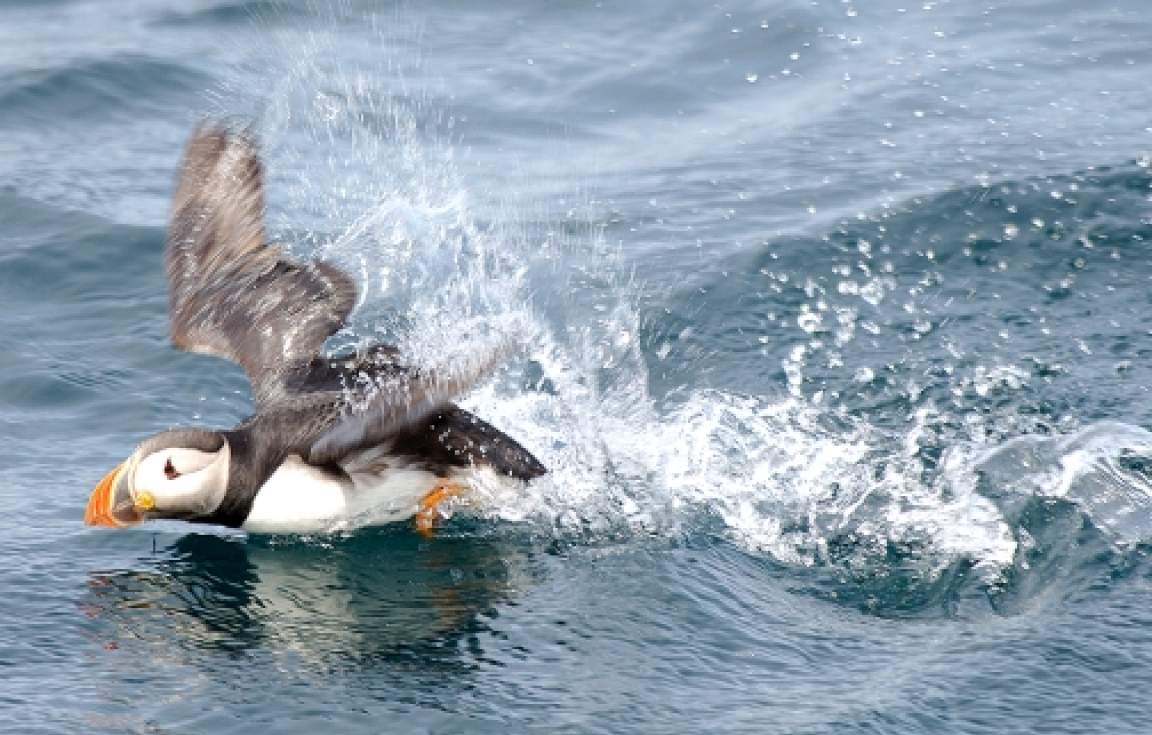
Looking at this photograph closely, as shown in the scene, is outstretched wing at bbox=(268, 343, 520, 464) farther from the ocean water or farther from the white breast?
the ocean water

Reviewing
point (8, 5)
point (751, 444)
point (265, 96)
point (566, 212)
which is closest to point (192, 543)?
point (751, 444)

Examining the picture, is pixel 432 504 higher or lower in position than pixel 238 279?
lower

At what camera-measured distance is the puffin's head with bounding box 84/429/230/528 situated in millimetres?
6340

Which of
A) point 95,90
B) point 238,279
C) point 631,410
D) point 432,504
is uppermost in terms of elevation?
point 95,90

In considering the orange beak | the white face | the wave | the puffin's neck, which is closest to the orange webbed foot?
the puffin's neck

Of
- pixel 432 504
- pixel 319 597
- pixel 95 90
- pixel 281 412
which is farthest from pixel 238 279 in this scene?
pixel 95 90

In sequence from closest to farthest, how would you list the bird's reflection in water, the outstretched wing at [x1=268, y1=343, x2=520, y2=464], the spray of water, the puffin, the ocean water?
the ocean water < the outstretched wing at [x1=268, y1=343, x2=520, y2=464] < the bird's reflection in water < the puffin < the spray of water

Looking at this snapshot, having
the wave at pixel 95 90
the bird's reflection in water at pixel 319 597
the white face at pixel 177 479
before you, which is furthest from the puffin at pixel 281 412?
the wave at pixel 95 90

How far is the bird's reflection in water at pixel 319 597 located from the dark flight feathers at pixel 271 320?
0.44m

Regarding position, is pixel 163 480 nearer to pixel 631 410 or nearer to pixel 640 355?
pixel 631 410

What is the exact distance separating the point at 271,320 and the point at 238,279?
1.09ft

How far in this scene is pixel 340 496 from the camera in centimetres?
655

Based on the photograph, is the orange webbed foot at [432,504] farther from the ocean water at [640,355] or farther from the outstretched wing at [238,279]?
the outstretched wing at [238,279]

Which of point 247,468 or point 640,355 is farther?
point 640,355
